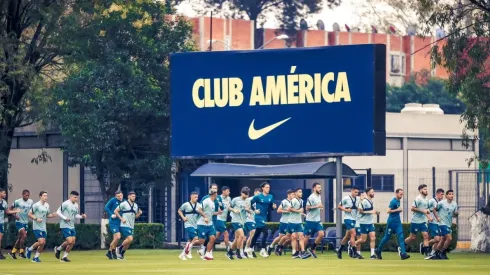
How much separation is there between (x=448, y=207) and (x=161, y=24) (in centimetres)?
1829

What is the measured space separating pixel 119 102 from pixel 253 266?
18.9 meters

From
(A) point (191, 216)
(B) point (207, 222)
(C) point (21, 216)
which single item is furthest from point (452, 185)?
(C) point (21, 216)

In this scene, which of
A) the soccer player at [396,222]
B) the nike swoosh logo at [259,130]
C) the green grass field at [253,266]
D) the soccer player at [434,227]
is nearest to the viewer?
the green grass field at [253,266]

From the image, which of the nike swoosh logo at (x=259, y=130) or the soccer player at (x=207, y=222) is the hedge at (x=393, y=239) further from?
the soccer player at (x=207, y=222)

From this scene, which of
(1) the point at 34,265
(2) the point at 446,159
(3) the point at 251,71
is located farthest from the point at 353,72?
(2) the point at 446,159

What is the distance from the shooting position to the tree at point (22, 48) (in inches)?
1745

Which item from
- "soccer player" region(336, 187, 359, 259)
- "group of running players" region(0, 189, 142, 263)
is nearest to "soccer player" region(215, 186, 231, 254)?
"group of running players" region(0, 189, 142, 263)

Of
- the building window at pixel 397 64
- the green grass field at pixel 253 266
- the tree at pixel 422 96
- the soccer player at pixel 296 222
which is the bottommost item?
the green grass field at pixel 253 266

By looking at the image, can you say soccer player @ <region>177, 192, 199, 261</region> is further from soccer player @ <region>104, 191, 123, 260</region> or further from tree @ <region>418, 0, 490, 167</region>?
tree @ <region>418, 0, 490, 167</region>

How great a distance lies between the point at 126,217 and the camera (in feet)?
123

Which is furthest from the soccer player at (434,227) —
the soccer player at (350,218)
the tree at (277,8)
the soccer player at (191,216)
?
the tree at (277,8)

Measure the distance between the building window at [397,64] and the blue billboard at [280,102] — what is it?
63.5 meters

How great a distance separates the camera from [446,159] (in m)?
59.6

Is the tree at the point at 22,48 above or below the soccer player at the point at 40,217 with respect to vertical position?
above
